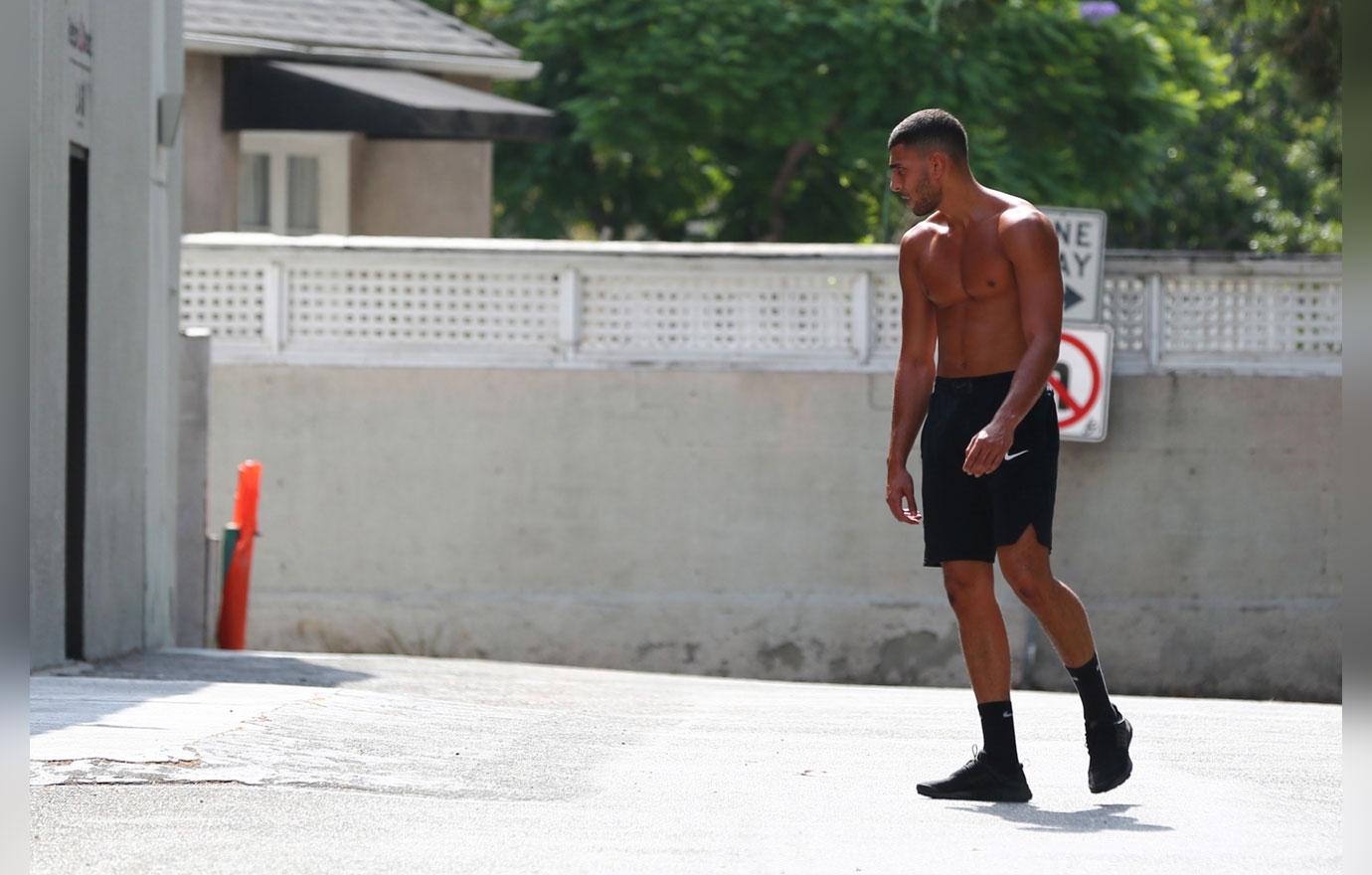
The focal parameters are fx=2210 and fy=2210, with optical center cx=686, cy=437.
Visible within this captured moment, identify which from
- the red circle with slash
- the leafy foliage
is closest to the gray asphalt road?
the red circle with slash

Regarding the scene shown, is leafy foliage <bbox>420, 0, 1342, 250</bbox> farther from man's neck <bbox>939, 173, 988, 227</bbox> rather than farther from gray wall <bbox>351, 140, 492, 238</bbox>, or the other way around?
man's neck <bbox>939, 173, 988, 227</bbox>

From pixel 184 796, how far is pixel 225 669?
4.52 m

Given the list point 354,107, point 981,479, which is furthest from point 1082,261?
point 981,479

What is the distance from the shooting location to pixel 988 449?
581 centimetres

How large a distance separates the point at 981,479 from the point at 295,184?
1502cm

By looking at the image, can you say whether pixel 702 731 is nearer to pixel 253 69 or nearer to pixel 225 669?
pixel 225 669

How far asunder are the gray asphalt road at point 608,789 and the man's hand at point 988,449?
0.90m

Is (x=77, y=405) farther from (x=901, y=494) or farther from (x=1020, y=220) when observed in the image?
(x=1020, y=220)

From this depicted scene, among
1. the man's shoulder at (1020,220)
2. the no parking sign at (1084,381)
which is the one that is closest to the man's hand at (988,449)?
the man's shoulder at (1020,220)

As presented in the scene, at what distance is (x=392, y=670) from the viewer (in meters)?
10.5

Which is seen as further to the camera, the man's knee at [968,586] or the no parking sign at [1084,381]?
the no parking sign at [1084,381]

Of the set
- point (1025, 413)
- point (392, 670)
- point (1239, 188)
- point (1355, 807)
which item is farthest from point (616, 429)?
point (1239, 188)

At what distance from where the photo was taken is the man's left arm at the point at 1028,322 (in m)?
5.82

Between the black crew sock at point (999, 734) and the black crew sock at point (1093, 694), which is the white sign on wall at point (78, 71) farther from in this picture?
the black crew sock at point (1093, 694)
